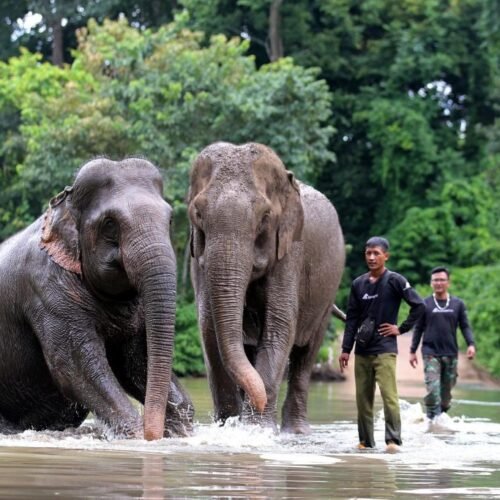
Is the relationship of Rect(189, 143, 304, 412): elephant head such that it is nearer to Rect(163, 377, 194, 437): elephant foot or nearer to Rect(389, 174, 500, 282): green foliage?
Rect(163, 377, 194, 437): elephant foot

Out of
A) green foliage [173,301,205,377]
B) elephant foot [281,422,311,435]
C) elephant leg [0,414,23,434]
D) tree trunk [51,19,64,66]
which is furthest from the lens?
tree trunk [51,19,64,66]

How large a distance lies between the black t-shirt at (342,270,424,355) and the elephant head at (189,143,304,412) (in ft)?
2.84

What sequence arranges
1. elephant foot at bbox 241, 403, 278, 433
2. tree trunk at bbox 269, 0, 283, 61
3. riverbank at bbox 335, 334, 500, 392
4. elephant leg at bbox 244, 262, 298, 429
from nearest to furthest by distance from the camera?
1. elephant foot at bbox 241, 403, 278, 433
2. elephant leg at bbox 244, 262, 298, 429
3. riverbank at bbox 335, 334, 500, 392
4. tree trunk at bbox 269, 0, 283, 61

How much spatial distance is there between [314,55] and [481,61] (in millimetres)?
4812

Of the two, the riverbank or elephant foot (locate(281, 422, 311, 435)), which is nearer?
elephant foot (locate(281, 422, 311, 435))

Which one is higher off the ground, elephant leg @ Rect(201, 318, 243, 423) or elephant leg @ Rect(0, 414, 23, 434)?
elephant leg @ Rect(201, 318, 243, 423)

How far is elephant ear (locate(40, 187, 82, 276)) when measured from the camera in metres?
13.7

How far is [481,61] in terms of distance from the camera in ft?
162

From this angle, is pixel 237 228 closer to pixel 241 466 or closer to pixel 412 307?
pixel 412 307

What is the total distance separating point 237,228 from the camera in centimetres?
1389

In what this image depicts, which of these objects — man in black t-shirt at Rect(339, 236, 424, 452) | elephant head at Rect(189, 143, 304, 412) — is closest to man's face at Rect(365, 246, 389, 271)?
man in black t-shirt at Rect(339, 236, 424, 452)

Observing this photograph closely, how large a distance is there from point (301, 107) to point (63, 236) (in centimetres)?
2331

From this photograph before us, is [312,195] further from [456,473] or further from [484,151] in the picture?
[484,151]

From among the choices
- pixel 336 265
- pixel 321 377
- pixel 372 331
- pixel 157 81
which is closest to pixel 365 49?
pixel 157 81
